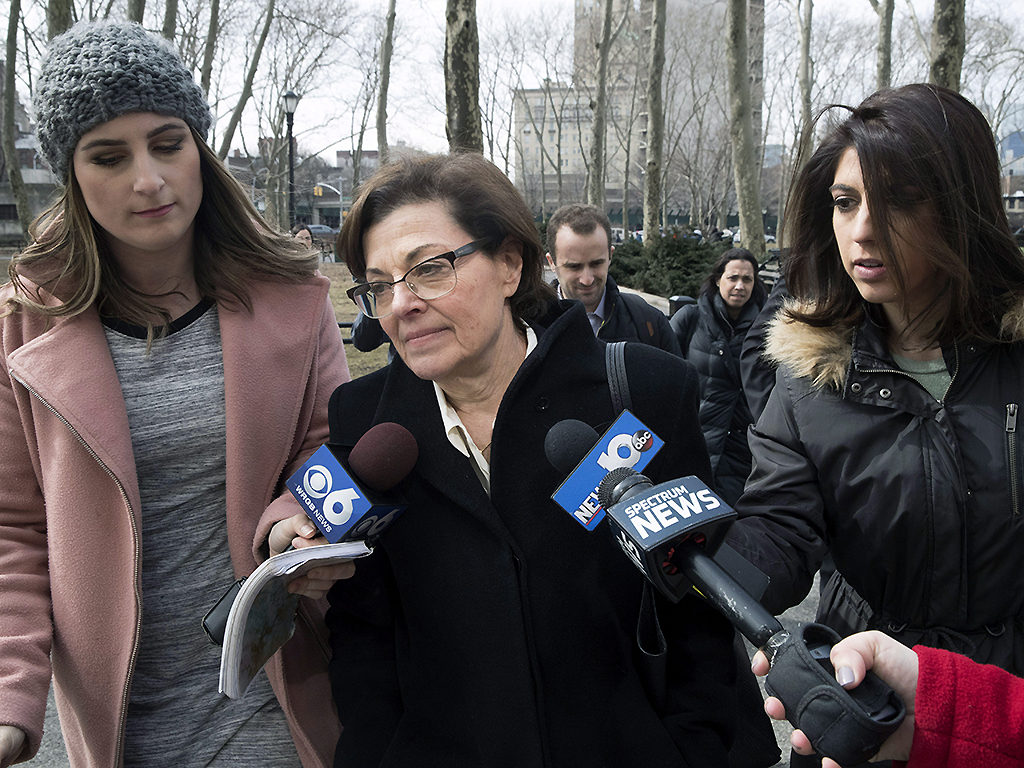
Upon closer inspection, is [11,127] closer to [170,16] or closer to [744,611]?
[170,16]

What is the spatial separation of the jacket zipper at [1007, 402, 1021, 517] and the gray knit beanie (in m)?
2.02

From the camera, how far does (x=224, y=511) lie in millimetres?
1883

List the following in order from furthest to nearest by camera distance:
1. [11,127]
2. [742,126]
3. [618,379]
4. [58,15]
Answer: [11,127]
[742,126]
[58,15]
[618,379]

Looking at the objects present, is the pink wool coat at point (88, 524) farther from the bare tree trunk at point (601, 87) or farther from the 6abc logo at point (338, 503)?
the bare tree trunk at point (601, 87)

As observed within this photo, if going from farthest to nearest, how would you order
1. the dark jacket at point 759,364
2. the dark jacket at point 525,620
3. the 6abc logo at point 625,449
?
1. the dark jacket at point 759,364
2. the dark jacket at point 525,620
3. the 6abc logo at point 625,449

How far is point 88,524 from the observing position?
5.66 feet

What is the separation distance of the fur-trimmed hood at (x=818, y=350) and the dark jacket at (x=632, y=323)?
2.71 metres

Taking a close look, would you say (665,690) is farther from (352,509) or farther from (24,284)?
(24,284)

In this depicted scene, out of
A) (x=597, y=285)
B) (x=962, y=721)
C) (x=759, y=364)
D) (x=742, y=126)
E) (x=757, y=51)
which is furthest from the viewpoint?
(x=757, y=51)

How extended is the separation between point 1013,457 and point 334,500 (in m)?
1.42

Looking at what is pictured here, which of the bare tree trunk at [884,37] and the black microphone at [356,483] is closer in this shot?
the black microphone at [356,483]

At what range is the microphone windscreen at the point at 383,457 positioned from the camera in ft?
5.14

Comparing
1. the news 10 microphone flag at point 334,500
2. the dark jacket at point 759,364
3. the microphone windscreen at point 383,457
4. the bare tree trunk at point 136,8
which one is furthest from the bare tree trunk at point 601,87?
the news 10 microphone flag at point 334,500

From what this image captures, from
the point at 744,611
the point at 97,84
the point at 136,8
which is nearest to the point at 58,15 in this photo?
the point at 136,8
